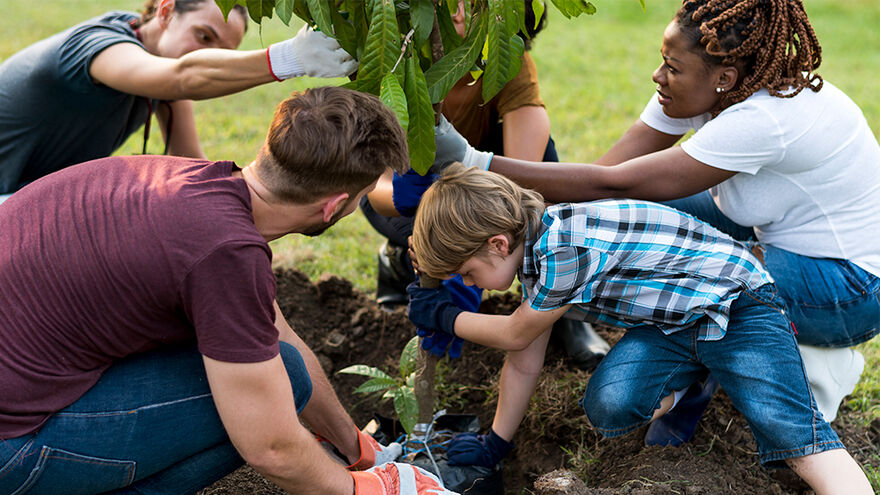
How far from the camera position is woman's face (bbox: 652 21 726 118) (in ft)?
7.68

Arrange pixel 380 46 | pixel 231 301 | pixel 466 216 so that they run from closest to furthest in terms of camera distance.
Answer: pixel 231 301 < pixel 380 46 < pixel 466 216

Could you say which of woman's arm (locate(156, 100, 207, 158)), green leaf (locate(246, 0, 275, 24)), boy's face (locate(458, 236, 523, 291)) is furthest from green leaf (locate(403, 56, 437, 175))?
woman's arm (locate(156, 100, 207, 158))

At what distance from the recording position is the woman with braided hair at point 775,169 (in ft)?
7.47

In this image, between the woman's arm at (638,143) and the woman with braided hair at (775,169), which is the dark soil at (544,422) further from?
the woman's arm at (638,143)

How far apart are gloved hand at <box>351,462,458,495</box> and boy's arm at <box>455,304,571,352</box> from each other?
412 mm

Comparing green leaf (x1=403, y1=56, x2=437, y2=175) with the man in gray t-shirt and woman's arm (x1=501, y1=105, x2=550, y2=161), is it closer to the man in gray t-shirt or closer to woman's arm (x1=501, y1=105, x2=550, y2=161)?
the man in gray t-shirt

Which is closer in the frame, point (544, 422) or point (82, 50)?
point (544, 422)

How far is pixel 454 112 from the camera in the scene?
2992 mm

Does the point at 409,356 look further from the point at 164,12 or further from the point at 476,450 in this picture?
the point at 164,12

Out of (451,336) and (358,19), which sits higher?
(358,19)

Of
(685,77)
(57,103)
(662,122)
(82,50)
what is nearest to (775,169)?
(685,77)

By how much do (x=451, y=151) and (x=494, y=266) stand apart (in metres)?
0.37

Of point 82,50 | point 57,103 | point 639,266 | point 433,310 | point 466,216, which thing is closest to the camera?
point 466,216

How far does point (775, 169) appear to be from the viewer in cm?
238
